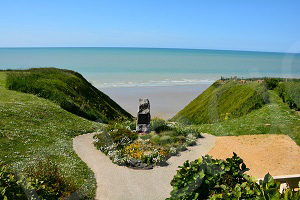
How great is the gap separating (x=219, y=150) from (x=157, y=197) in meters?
7.69

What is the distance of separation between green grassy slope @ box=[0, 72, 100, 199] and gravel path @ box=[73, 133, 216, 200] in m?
0.56

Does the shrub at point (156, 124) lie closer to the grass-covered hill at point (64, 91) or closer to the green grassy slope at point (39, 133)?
the green grassy slope at point (39, 133)

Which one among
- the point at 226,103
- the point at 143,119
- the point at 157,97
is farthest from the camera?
the point at 157,97

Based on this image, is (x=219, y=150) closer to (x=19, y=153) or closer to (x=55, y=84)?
(x=19, y=153)

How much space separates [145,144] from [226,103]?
65.7 feet

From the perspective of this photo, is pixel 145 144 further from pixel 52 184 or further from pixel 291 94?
pixel 291 94

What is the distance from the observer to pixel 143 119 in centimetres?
2206

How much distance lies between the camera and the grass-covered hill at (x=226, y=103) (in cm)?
3059

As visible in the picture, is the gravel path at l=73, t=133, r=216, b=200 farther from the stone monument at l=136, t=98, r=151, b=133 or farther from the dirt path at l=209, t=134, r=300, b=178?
the stone monument at l=136, t=98, r=151, b=133

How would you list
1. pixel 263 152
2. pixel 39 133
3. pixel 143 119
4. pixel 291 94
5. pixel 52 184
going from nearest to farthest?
pixel 52 184
pixel 263 152
pixel 39 133
pixel 143 119
pixel 291 94

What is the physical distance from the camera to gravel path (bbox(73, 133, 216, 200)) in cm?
1235

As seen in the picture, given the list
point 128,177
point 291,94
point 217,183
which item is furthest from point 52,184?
point 291,94

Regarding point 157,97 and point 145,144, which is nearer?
point 145,144

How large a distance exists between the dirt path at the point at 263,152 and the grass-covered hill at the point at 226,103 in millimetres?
9529
